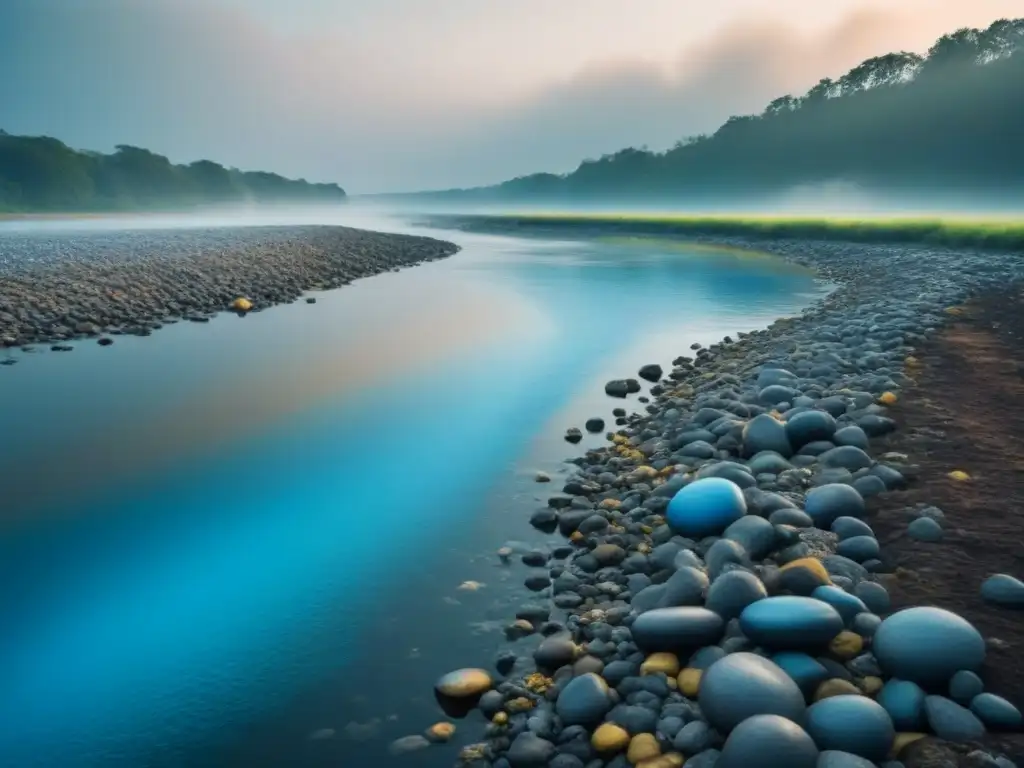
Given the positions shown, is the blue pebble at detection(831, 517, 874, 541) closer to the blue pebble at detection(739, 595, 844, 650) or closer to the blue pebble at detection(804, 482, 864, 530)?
the blue pebble at detection(804, 482, 864, 530)

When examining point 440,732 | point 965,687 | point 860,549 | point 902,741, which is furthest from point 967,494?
point 440,732

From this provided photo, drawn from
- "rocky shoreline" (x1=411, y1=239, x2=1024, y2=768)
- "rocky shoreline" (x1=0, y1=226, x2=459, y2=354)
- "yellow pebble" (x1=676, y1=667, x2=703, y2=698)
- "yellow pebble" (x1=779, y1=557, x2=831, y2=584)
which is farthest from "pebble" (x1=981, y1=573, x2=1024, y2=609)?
"rocky shoreline" (x1=0, y1=226, x2=459, y2=354)

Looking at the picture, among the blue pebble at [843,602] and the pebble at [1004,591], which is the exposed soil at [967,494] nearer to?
the pebble at [1004,591]

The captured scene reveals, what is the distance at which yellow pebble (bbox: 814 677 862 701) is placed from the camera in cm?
366

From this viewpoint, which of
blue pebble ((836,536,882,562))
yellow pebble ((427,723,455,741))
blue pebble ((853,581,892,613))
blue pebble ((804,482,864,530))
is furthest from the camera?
blue pebble ((804,482,864,530))

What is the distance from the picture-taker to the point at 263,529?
300 inches

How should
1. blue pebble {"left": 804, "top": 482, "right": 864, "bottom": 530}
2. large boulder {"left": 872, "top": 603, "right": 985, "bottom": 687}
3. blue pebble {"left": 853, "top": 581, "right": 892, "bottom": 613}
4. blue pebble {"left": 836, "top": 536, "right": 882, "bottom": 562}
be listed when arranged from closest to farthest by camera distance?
large boulder {"left": 872, "top": 603, "right": 985, "bottom": 687}
blue pebble {"left": 853, "top": 581, "right": 892, "bottom": 613}
blue pebble {"left": 836, "top": 536, "right": 882, "bottom": 562}
blue pebble {"left": 804, "top": 482, "right": 864, "bottom": 530}

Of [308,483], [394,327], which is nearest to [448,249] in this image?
[394,327]

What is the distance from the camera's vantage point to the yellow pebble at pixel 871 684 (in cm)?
372

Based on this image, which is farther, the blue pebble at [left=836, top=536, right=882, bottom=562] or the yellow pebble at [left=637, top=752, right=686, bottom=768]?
the blue pebble at [left=836, top=536, right=882, bottom=562]

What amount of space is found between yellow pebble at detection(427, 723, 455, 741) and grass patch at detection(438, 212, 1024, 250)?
3511cm

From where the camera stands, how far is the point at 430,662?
4992 millimetres

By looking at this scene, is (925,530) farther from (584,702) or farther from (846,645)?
(584,702)

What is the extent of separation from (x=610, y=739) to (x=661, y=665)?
601 millimetres
